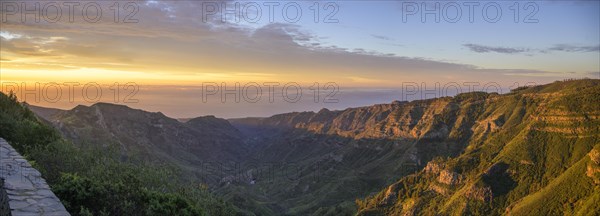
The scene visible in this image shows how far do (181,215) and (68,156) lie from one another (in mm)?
5733

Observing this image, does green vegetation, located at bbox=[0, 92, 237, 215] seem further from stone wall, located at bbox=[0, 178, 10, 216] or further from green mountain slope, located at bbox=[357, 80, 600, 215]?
green mountain slope, located at bbox=[357, 80, 600, 215]

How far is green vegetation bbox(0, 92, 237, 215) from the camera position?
11.4 m

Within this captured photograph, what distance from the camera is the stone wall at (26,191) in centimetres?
945

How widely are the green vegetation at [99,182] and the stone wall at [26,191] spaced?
0.53 metres

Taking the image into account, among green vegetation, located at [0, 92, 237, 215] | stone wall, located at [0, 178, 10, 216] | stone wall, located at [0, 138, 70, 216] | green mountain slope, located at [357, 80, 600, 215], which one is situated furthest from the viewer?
green mountain slope, located at [357, 80, 600, 215]

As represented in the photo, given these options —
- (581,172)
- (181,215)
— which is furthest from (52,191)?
(581,172)

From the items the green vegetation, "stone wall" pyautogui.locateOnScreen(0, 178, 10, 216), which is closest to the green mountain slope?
the green vegetation

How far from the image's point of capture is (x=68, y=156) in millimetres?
15375

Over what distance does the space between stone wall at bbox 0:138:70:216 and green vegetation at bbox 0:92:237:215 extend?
Result: 0.53 meters

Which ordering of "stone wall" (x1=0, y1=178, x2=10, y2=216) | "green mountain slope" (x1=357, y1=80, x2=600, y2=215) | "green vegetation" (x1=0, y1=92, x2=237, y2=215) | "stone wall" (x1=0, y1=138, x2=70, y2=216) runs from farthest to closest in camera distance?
"green mountain slope" (x1=357, y1=80, x2=600, y2=215) < "green vegetation" (x1=0, y1=92, x2=237, y2=215) < "stone wall" (x1=0, y1=138, x2=70, y2=216) < "stone wall" (x1=0, y1=178, x2=10, y2=216)

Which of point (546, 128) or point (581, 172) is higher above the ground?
point (546, 128)

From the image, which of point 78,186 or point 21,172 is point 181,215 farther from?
point 21,172

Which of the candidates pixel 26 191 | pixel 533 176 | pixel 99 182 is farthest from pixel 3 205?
pixel 533 176

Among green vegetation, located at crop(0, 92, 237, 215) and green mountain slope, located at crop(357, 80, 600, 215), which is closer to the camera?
green vegetation, located at crop(0, 92, 237, 215)
